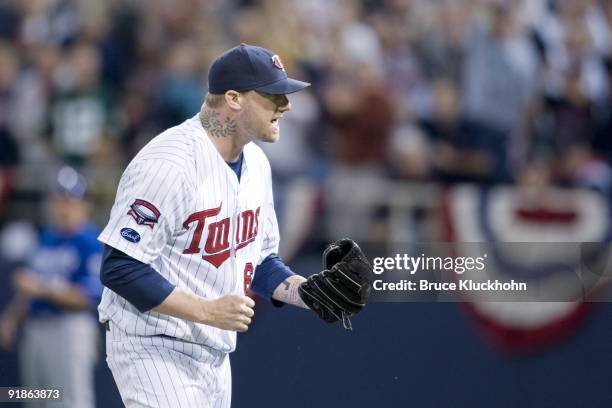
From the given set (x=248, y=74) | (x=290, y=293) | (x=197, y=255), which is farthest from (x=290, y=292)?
(x=248, y=74)

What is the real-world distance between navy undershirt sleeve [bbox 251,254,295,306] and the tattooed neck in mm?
571

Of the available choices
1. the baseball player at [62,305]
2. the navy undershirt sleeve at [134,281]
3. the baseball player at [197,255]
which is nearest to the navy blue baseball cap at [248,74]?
the baseball player at [197,255]

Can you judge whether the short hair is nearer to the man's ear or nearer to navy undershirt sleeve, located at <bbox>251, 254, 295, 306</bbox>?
the man's ear

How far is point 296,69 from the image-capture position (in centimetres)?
762

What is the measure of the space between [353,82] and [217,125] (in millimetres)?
4176

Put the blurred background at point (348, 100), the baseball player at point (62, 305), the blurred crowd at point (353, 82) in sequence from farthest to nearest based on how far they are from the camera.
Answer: the blurred crowd at point (353, 82), the blurred background at point (348, 100), the baseball player at point (62, 305)

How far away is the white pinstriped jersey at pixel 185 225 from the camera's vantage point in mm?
3084

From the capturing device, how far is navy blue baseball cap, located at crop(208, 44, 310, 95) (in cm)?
330

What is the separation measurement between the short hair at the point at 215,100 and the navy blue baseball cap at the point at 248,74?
0.06 feet

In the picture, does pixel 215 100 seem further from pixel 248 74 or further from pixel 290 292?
pixel 290 292

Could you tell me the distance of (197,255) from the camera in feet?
10.8

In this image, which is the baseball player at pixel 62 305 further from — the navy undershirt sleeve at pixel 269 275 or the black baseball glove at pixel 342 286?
the black baseball glove at pixel 342 286

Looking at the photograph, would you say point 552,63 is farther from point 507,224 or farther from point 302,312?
point 302,312

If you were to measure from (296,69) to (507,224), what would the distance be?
9.40ft
